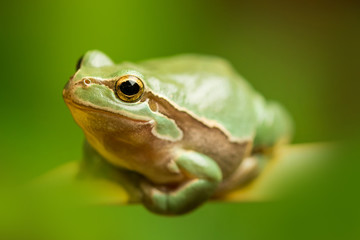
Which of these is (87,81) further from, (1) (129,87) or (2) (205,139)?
(2) (205,139)

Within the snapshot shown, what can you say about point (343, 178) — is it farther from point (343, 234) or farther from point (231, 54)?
point (231, 54)

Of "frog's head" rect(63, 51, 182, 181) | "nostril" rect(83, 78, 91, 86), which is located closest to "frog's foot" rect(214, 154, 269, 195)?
"frog's head" rect(63, 51, 182, 181)

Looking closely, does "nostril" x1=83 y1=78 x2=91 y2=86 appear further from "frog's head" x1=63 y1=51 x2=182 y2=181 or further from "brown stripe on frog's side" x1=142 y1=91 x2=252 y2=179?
"brown stripe on frog's side" x1=142 y1=91 x2=252 y2=179

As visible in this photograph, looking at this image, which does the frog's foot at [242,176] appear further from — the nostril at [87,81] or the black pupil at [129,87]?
the nostril at [87,81]

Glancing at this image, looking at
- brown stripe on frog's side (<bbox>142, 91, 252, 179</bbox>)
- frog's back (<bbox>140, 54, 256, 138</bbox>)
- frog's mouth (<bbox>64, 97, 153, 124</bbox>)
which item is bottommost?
frog's mouth (<bbox>64, 97, 153, 124</bbox>)

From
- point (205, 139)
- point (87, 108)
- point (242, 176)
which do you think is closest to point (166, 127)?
point (205, 139)

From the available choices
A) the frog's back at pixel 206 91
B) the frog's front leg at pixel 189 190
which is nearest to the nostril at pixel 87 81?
the frog's back at pixel 206 91

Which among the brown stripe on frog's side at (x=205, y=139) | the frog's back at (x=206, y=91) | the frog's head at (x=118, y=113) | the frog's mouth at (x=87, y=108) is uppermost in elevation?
the frog's back at (x=206, y=91)
